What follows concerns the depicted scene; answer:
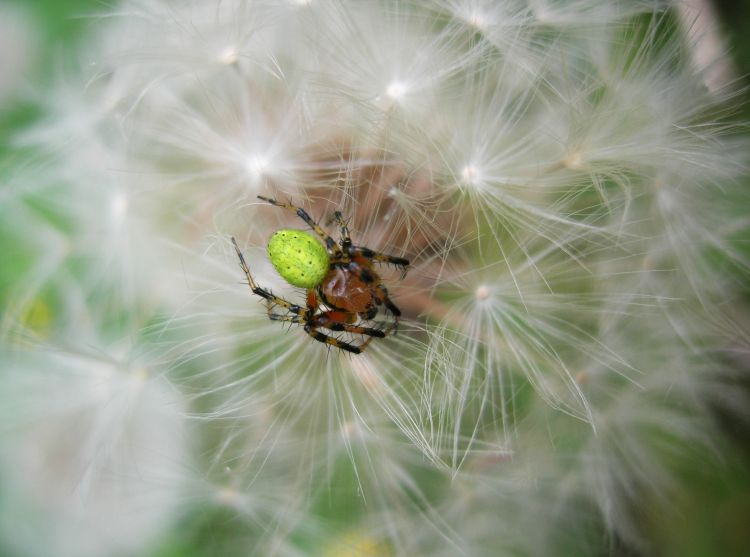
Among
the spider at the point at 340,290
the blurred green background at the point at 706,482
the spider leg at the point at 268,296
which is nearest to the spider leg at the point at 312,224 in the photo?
the spider at the point at 340,290

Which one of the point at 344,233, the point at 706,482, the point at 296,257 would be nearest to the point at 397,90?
the point at 344,233

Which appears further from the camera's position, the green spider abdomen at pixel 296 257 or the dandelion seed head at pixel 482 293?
the dandelion seed head at pixel 482 293

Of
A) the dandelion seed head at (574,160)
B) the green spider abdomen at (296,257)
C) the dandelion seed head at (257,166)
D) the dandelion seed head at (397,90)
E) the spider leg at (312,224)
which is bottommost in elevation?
the green spider abdomen at (296,257)

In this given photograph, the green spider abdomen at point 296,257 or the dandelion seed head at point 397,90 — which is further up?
the dandelion seed head at point 397,90

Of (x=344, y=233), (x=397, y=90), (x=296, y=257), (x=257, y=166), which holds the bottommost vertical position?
(x=296, y=257)

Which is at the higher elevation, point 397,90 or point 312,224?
point 397,90

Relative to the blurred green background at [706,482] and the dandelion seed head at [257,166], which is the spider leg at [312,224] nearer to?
the dandelion seed head at [257,166]

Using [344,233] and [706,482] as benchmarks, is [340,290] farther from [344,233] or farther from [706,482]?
[706,482]

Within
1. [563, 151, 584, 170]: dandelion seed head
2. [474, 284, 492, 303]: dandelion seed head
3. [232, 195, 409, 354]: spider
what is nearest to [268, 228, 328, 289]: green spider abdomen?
[232, 195, 409, 354]: spider
